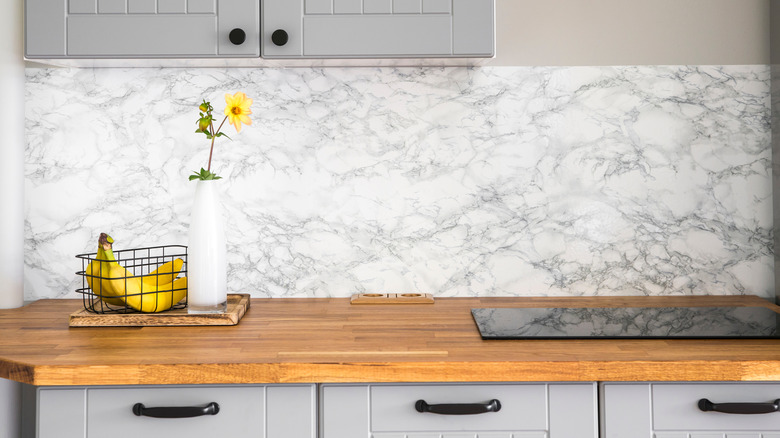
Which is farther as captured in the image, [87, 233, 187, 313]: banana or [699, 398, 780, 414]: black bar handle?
[87, 233, 187, 313]: banana

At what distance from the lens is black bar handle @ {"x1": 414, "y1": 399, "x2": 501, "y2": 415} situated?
1228mm

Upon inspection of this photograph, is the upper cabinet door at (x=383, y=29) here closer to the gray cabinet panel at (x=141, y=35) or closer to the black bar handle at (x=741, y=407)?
the gray cabinet panel at (x=141, y=35)

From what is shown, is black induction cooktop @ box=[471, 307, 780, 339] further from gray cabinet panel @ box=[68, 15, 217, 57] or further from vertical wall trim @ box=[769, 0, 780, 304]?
gray cabinet panel @ box=[68, 15, 217, 57]

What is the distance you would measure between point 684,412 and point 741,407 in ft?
0.35

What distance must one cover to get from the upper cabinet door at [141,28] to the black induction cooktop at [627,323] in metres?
0.92

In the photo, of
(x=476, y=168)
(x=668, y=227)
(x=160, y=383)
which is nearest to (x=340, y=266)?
(x=476, y=168)

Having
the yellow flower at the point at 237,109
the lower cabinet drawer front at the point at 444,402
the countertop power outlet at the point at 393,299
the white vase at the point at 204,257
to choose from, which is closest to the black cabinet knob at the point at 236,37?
the yellow flower at the point at 237,109

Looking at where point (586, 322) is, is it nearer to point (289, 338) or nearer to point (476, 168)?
point (476, 168)

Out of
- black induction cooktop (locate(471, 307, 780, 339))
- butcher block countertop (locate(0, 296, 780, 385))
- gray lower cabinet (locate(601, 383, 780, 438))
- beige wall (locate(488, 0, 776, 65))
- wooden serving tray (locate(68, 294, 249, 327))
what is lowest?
gray lower cabinet (locate(601, 383, 780, 438))

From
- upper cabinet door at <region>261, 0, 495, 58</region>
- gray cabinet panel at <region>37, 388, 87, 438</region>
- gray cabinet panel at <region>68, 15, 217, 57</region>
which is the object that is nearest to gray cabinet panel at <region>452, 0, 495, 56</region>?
upper cabinet door at <region>261, 0, 495, 58</region>

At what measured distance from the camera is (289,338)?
1.41m

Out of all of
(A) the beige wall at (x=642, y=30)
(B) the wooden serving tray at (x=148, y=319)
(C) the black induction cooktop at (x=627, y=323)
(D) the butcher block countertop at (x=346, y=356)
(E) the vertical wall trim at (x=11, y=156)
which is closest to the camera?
(D) the butcher block countertop at (x=346, y=356)

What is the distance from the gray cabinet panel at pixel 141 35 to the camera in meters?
1.57

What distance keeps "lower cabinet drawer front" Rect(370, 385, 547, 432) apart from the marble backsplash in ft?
2.27
